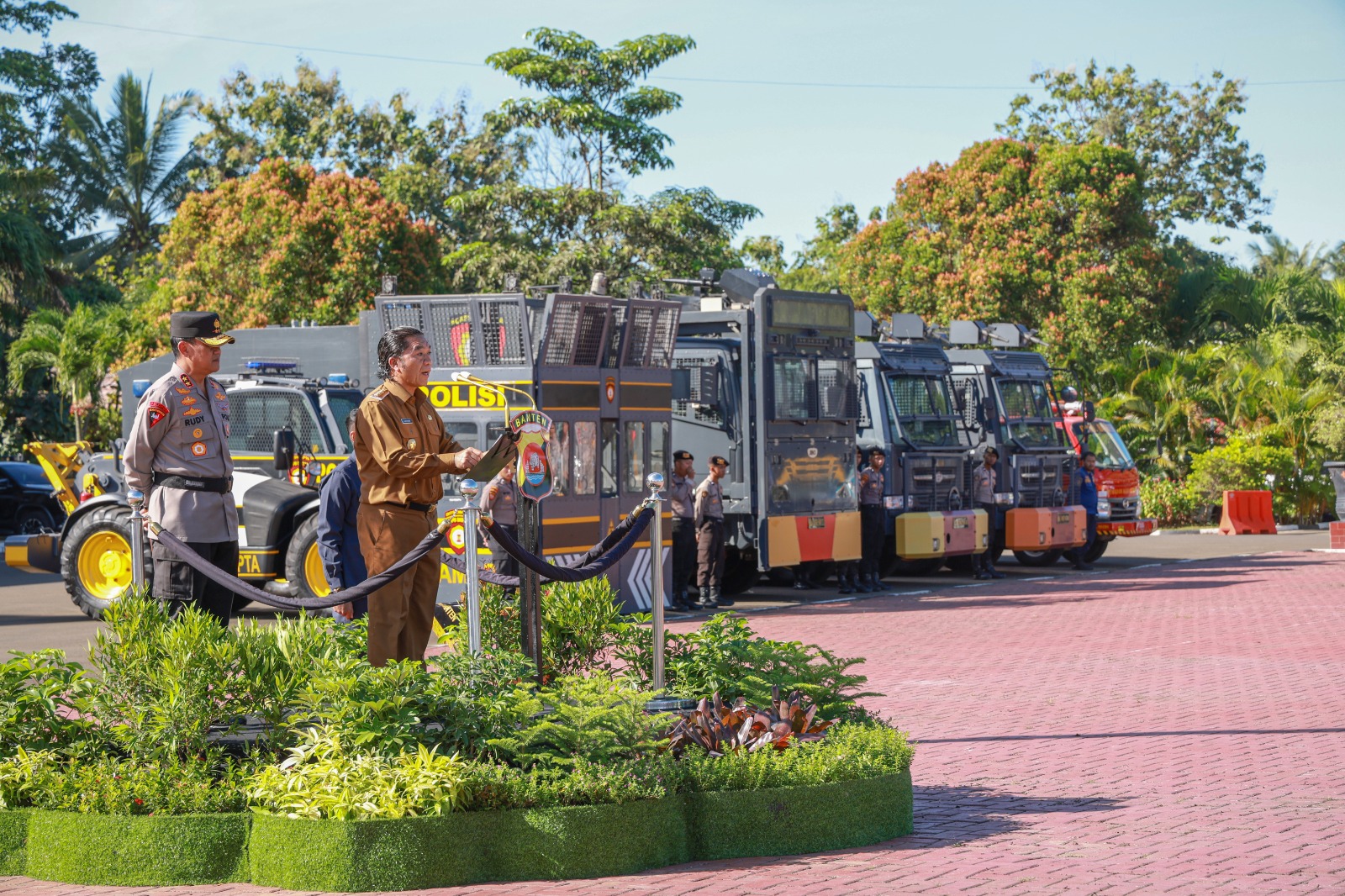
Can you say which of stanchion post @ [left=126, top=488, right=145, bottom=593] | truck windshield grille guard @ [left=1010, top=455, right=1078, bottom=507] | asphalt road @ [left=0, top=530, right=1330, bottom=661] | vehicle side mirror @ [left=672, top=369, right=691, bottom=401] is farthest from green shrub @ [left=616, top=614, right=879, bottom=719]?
truck windshield grille guard @ [left=1010, top=455, right=1078, bottom=507]

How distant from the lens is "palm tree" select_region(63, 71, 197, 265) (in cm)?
4478

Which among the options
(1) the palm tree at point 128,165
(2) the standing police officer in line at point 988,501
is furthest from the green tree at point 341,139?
(2) the standing police officer in line at point 988,501

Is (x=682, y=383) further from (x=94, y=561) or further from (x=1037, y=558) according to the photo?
(x=1037, y=558)

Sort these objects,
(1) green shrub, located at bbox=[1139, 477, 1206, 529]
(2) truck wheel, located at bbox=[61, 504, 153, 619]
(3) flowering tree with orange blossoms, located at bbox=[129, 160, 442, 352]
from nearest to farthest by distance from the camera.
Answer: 1. (2) truck wheel, located at bbox=[61, 504, 153, 619]
2. (3) flowering tree with orange blossoms, located at bbox=[129, 160, 442, 352]
3. (1) green shrub, located at bbox=[1139, 477, 1206, 529]

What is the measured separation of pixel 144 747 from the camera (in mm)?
6363

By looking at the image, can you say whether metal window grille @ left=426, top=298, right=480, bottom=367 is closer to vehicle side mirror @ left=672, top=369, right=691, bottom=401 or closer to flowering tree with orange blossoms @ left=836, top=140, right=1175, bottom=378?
vehicle side mirror @ left=672, top=369, right=691, bottom=401

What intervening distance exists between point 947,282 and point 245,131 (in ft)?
59.5

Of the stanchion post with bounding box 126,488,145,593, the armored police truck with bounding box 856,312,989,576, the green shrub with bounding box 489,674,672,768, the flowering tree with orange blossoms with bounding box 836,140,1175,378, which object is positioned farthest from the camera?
the flowering tree with orange blossoms with bounding box 836,140,1175,378

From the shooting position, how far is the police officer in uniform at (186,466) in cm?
770

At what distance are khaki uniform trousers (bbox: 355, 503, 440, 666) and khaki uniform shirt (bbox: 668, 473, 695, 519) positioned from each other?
9.28 metres

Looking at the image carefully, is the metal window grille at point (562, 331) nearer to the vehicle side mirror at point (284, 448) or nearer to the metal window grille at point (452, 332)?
the metal window grille at point (452, 332)

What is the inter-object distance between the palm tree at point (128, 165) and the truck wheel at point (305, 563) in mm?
32341

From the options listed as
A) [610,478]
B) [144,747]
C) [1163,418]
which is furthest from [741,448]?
[1163,418]

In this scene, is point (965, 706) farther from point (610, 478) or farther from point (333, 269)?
point (333, 269)
